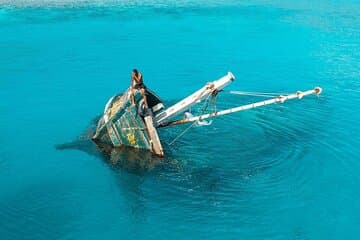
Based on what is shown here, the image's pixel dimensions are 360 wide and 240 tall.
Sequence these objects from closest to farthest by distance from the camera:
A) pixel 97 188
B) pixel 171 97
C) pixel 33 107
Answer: pixel 97 188
pixel 33 107
pixel 171 97

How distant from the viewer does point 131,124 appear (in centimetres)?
2531

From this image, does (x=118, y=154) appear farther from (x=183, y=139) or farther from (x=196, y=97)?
(x=196, y=97)

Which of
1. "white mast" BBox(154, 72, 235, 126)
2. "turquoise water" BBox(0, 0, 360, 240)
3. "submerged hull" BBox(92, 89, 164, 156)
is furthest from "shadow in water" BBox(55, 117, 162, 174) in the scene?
"white mast" BBox(154, 72, 235, 126)

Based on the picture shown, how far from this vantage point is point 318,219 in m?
21.8

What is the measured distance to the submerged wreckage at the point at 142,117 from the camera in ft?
79.7

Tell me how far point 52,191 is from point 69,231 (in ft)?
11.4

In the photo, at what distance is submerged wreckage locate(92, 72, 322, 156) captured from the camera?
24.3m

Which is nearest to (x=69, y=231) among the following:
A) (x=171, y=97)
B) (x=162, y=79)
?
(x=171, y=97)

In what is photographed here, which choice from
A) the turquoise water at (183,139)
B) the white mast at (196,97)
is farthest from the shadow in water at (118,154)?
the white mast at (196,97)

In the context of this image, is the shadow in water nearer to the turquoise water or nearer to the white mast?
the turquoise water

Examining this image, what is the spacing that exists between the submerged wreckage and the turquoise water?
1036 millimetres

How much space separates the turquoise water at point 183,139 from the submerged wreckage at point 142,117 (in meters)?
1.04

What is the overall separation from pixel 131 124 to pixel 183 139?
13.5ft

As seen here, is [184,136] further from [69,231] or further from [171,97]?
[69,231]
